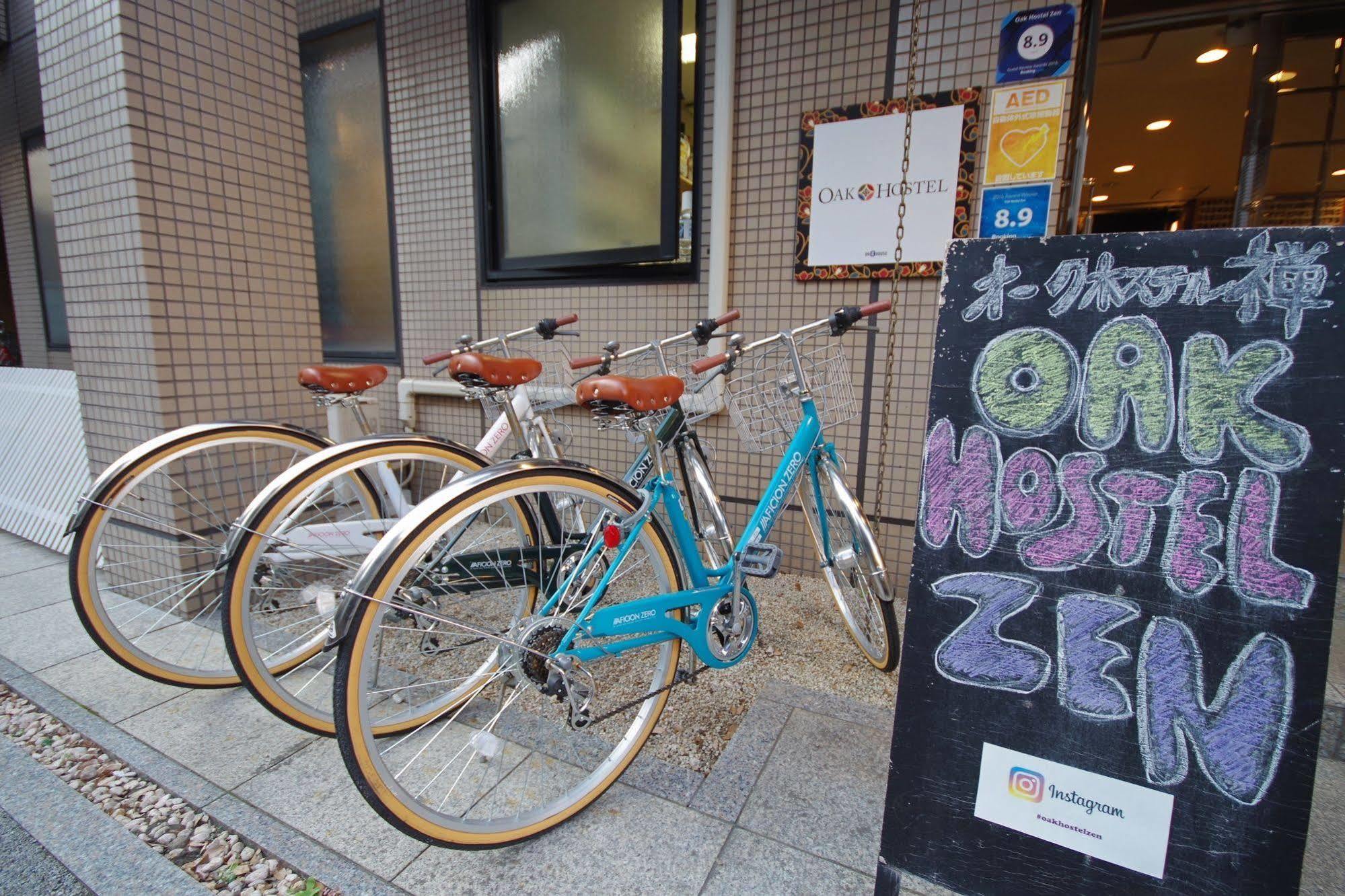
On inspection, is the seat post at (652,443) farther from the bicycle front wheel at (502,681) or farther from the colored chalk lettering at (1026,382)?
the colored chalk lettering at (1026,382)

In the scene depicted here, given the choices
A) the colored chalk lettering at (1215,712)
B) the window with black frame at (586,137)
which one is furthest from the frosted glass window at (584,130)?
the colored chalk lettering at (1215,712)

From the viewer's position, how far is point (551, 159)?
4020mm

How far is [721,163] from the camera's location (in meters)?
3.30

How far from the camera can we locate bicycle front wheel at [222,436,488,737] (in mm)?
1964

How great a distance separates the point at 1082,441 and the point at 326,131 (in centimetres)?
582

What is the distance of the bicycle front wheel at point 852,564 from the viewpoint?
2.34 m

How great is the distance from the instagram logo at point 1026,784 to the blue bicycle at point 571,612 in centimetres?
96

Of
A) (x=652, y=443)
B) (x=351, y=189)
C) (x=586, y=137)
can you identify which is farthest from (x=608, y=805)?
(x=351, y=189)

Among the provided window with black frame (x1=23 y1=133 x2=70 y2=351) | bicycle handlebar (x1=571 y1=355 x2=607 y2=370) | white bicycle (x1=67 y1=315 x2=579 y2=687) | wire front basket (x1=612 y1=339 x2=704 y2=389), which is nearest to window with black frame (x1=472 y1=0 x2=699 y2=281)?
wire front basket (x1=612 y1=339 x2=704 y2=389)

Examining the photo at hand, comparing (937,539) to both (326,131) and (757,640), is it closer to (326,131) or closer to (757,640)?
(757,640)

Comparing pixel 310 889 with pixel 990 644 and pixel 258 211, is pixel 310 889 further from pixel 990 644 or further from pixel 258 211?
pixel 258 211

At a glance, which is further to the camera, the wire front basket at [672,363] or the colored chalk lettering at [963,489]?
the wire front basket at [672,363]

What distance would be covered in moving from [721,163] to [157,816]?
11.8 feet

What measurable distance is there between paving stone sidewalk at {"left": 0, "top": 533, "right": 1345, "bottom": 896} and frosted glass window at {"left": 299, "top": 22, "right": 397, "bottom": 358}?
3.19 m
